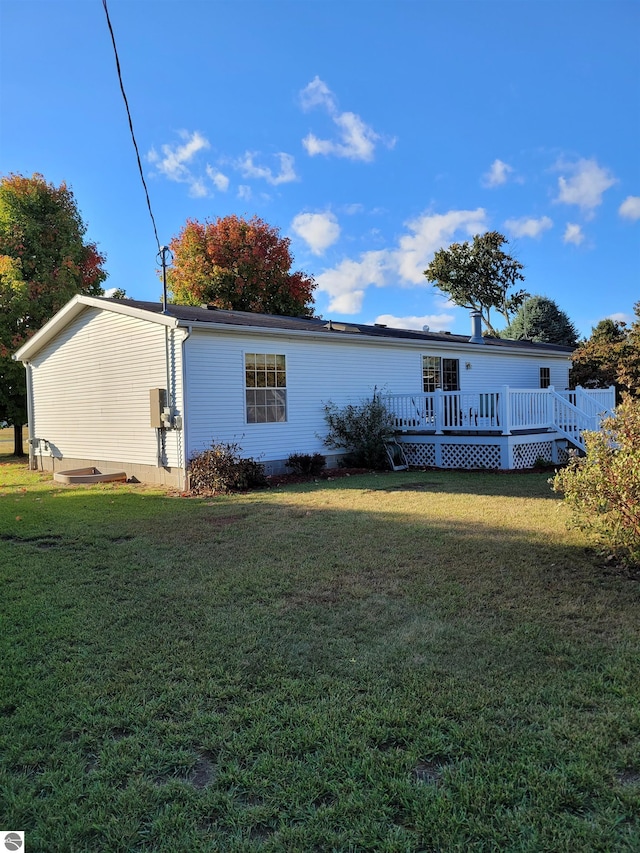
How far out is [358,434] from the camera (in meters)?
12.4

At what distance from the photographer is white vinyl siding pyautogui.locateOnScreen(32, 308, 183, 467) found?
10727 millimetres

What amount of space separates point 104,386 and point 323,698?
11149mm

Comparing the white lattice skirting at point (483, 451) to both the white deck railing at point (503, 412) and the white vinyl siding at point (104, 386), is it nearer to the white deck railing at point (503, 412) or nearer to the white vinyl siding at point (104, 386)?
the white deck railing at point (503, 412)

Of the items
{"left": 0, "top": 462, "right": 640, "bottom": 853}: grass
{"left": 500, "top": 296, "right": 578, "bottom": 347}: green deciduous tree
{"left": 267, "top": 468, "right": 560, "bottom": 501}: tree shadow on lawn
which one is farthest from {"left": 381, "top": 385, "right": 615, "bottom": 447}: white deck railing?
{"left": 500, "top": 296, "right": 578, "bottom": 347}: green deciduous tree

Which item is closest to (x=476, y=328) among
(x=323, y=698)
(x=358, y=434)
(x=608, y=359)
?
(x=608, y=359)

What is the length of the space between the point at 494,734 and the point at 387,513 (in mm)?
4888

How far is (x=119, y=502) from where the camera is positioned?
28.5 ft

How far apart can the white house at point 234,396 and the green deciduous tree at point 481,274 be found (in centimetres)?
2453

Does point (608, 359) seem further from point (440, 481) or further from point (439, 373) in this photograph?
point (440, 481)

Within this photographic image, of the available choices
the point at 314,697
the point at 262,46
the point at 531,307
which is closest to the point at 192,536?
the point at 314,697

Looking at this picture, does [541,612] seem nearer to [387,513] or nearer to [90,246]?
[387,513]

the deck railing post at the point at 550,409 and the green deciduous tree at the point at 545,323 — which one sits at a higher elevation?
the green deciduous tree at the point at 545,323

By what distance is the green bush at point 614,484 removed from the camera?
4.50 metres

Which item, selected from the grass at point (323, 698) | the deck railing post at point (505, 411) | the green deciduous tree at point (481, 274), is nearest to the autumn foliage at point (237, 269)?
the green deciduous tree at point (481, 274)
